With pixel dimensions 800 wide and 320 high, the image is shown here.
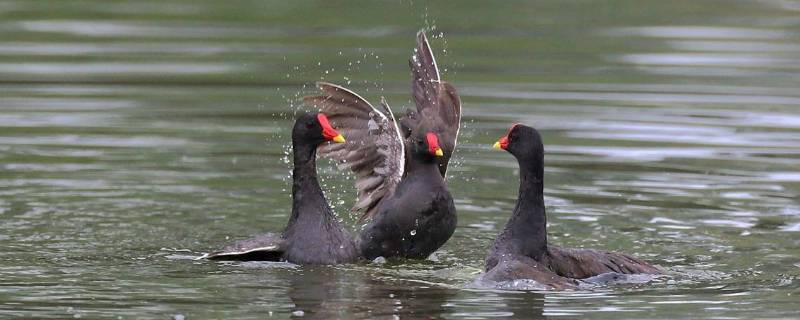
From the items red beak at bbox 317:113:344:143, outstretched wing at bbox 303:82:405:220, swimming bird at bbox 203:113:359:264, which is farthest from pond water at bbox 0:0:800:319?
red beak at bbox 317:113:344:143

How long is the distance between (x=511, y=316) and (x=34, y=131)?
24.4ft

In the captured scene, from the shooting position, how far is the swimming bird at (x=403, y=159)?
10891 mm

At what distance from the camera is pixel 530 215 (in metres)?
9.99

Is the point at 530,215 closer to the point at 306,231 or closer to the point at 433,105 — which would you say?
the point at 306,231

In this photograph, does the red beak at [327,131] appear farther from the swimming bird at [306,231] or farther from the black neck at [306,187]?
the black neck at [306,187]

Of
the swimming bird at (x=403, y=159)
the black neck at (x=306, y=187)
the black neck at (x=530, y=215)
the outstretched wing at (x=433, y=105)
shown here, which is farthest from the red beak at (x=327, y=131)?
the black neck at (x=530, y=215)

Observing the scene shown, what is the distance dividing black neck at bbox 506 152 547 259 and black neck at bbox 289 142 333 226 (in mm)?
1319

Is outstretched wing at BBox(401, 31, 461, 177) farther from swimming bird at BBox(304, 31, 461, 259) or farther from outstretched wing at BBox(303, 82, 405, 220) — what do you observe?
outstretched wing at BBox(303, 82, 405, 220)

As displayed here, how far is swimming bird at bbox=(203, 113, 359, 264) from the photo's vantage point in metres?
10.4

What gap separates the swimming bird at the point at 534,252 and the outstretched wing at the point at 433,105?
3.78 feet

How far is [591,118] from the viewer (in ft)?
52.4

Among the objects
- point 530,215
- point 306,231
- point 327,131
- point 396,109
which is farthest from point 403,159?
point 396,109

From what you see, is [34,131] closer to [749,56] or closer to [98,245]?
[98,245]

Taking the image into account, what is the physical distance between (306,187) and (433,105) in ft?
4.52
